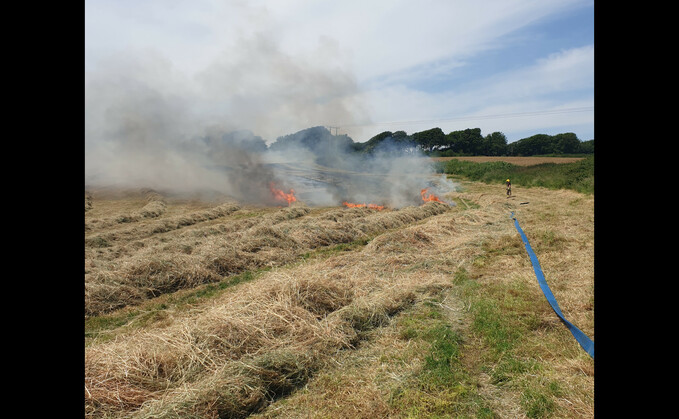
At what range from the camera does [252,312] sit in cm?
559

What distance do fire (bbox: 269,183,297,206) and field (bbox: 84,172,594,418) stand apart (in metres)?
15.0

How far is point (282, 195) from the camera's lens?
90.7ft

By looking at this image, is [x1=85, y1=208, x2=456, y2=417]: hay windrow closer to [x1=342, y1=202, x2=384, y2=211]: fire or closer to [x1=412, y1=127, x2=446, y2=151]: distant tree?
[x1=342, y1=202, x2=384, y2=211]: fire

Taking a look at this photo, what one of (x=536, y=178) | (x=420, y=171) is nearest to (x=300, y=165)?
(x=420, y=171)

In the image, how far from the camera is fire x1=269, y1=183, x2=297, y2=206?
26.3 meters

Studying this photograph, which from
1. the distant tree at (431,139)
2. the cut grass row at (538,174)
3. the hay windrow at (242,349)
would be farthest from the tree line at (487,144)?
the hay windrow at (242,349)

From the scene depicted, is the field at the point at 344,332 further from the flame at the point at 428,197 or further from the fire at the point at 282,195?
the fire at the point at 282,195

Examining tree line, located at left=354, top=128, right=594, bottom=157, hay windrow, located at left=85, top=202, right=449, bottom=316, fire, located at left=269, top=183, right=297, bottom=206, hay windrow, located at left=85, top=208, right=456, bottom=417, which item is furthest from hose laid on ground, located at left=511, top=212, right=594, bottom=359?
tree line, located at left=354, top=128, right=594, bottom=157

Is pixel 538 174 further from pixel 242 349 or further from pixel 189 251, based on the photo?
pixel 242 349
